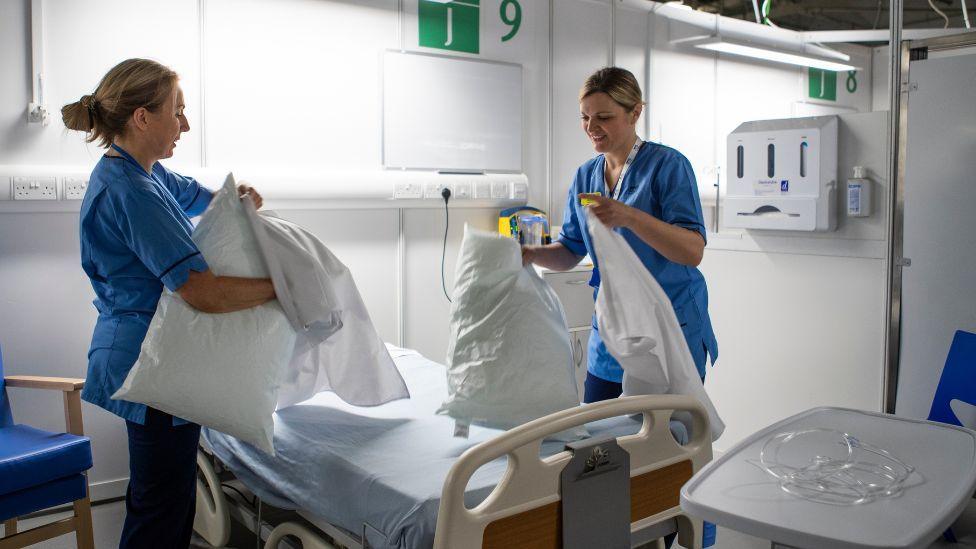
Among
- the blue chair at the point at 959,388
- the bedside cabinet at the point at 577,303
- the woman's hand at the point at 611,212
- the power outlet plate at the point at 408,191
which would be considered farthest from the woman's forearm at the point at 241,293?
the bedside cabinet at the point at 577,303

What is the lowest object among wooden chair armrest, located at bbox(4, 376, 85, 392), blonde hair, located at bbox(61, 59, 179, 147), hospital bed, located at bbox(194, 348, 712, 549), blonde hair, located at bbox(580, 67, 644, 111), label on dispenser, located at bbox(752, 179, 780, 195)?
hospital bed, located at bbox(194, 348, 712, 549)

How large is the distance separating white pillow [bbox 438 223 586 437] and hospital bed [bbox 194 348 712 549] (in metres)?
0.12

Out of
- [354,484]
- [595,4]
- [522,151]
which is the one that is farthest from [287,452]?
[595,4]

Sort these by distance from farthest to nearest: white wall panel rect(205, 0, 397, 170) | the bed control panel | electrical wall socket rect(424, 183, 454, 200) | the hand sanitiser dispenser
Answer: electrical wall socket rect(424, 183, 454, 200) < white wall panel rect(205, 0, 397, 170) < the hand sanitiser dispenser < the bed control panel

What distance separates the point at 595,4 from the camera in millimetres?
4855

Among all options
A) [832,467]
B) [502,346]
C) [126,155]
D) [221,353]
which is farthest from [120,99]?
[832,467]

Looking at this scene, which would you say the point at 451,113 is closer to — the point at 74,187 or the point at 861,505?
the point at 74,187

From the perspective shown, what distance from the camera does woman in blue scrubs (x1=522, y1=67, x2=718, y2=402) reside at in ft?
7.02

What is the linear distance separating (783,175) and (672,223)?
154 centimetres

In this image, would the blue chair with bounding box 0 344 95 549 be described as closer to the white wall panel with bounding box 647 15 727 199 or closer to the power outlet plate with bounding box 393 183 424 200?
the power outlet plate with bounding box 393 183 424 200

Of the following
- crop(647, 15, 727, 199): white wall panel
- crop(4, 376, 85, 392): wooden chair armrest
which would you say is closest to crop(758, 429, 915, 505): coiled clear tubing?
crop(4, 376, 85, 392): wooden chair armrest

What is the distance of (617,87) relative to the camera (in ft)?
7.17

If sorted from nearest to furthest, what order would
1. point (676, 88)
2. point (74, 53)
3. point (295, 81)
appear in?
point (74, 53), point (295, 81), point (676, 88)

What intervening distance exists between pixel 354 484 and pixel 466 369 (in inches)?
14.9
